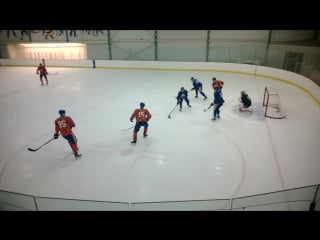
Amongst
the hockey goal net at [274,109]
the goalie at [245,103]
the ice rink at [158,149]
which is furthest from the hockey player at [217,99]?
the hockey goal net at [274,109]

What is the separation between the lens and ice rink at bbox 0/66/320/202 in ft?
20.0

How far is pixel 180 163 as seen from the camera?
6941mm

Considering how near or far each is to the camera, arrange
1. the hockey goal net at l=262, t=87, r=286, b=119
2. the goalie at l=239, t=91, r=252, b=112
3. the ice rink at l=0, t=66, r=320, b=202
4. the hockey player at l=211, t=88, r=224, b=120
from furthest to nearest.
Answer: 1. the goalie at l=239, t=91, r=252, b=112
2. the hockey goal net at l=262, t=87, r=286, b=119
3. the hockey player at l=211, t=88, r=224, b=120
4. the ice rink at l=0, t=66, r=320, b=202

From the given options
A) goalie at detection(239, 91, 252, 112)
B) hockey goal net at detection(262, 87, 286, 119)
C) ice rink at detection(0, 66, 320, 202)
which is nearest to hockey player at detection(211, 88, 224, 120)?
ice rink at detection(0, 66, 320, 202)

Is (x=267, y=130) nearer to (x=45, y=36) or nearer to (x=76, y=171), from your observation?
(x=76, y=171)

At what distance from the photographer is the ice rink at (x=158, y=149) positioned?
6082 mm

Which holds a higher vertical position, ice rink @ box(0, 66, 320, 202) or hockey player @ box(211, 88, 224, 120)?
hockey player @ box(211, 88, 224, 120)

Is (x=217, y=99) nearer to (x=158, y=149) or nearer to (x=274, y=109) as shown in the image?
(x=274, y=109)

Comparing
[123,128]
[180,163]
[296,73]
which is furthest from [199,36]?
[180,163]

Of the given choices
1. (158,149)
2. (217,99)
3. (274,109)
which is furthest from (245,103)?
(158,149)

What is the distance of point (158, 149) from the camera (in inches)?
300

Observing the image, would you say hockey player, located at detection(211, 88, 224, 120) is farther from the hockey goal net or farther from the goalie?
the hockey goal net

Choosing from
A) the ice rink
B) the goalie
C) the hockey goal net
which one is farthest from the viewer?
the goalie

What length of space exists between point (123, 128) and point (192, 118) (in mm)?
2418
